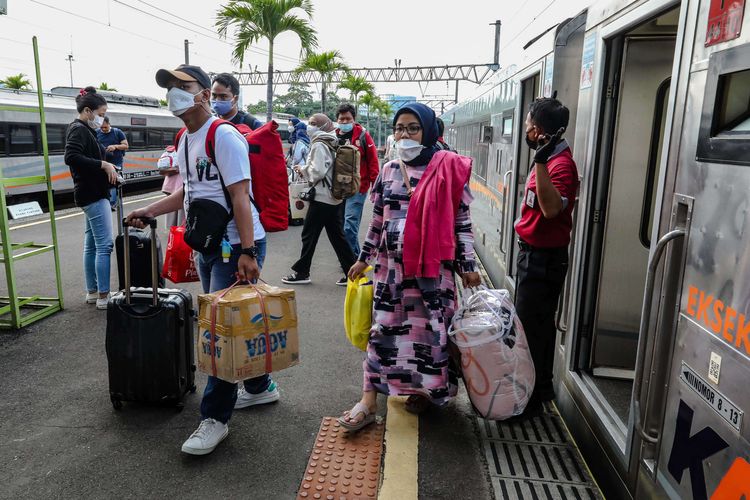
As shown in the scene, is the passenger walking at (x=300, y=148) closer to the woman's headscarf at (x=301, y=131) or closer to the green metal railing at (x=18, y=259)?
the woman's headscarf at (x=301, y=131)

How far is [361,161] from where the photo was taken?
702 centimetres

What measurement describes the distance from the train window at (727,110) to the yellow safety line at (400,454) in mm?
1956

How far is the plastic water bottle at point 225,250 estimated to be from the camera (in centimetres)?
309

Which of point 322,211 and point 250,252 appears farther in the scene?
point 322,211

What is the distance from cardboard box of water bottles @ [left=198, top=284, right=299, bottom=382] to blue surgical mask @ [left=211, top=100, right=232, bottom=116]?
67.1 inches

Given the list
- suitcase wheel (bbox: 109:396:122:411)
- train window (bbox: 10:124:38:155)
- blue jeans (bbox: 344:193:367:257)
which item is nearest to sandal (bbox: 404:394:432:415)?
suitcase wheel (bbox: 109:396:122:411)

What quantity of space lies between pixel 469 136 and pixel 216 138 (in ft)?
23.5

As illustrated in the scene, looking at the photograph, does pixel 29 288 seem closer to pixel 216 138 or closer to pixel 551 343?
pixel 216 138

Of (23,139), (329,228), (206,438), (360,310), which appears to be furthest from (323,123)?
(23,139)

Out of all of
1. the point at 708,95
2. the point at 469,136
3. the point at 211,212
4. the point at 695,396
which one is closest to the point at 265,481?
the point at 211,212

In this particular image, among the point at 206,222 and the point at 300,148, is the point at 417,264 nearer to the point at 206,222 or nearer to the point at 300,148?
the point at 206,222

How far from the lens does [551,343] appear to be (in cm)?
354

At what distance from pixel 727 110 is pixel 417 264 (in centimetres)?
164

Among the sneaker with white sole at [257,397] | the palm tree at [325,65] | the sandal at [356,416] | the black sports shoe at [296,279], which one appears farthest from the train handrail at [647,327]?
the palm tree at [325,65]
